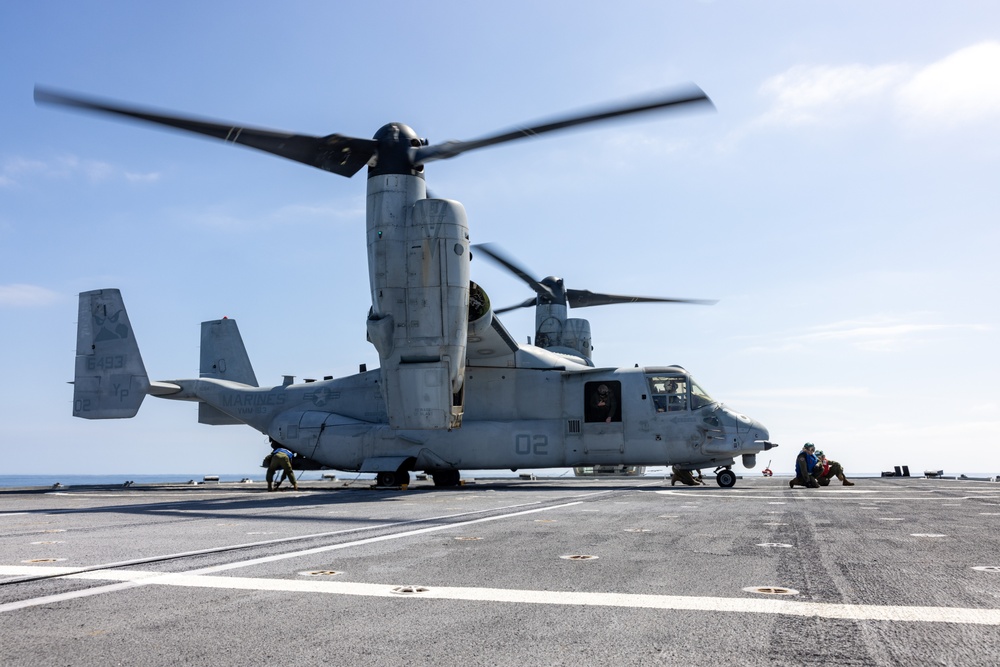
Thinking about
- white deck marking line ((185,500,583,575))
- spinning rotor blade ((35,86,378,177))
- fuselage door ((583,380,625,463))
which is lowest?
white deck marking line ((185,500,583,575))

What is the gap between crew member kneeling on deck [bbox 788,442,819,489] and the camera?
21453 mm

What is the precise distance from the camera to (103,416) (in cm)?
2622

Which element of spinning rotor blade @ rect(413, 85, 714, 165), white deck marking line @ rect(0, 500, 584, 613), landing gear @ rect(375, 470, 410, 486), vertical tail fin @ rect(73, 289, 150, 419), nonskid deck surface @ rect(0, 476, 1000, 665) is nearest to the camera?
nonskid deck surface @ rect(0, 476, 1000, 665)

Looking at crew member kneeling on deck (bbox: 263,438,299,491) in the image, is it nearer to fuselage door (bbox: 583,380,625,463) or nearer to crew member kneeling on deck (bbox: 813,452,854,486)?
fuselage door (bbox: 583,380,625,463)

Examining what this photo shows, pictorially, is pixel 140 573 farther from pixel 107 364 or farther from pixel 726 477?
pixel 107 364

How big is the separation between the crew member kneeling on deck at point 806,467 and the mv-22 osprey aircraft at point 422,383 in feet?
4.02

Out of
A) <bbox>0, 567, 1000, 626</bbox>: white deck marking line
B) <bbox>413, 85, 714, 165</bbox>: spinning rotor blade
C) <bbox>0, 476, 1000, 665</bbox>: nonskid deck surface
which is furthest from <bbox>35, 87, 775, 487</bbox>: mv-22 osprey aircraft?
<bbox>0, 567, 1000, 626</bbox>: white deck marking line

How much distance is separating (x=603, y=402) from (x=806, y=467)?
6.36 m

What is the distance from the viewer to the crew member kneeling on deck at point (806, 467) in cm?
2145

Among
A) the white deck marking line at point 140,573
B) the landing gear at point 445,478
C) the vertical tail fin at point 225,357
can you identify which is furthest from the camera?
the vertical tail fin at point 225,357

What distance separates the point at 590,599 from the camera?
13.8 feet

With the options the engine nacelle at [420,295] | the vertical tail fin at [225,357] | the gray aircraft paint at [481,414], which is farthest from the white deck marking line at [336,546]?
the vertical tail fin at [225,357]

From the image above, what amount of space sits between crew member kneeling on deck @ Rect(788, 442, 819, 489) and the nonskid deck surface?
13.8 m

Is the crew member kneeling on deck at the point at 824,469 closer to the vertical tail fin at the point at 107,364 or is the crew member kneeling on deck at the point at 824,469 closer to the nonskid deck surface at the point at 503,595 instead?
the nonskid deck surface at the point at 503,595
